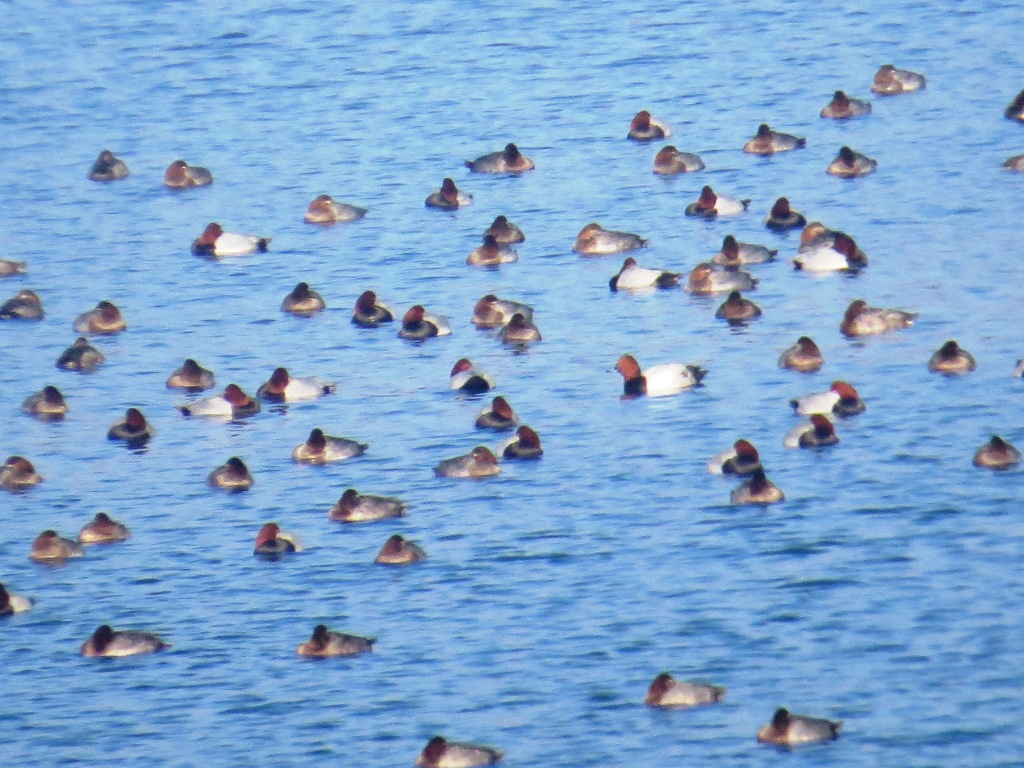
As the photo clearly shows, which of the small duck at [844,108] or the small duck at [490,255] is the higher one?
the small duck at [844,108]

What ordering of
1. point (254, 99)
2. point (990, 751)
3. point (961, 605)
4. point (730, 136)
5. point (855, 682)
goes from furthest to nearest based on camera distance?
point (254, 99) < point (730, 136) < point (961, 605) < point (855, 682) < point (990, 751)

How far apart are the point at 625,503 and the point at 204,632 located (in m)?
5.59

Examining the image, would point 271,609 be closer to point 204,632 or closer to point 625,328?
point 204,632

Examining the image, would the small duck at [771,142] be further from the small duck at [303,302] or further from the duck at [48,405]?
the duck at [48,405]

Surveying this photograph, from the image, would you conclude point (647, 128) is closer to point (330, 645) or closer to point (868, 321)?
point (868, 321)

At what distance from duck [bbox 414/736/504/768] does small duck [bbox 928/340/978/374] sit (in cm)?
1183

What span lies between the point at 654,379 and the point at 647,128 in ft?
48.5

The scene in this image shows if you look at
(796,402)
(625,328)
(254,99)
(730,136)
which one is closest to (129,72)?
(254,99)

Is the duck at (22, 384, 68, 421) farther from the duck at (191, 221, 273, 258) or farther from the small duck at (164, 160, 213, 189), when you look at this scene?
the small duck at (164, 160, 213, 189)

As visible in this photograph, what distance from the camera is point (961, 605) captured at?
25391mm

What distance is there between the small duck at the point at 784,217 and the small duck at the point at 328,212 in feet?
26.5

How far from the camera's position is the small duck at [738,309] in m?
35.1

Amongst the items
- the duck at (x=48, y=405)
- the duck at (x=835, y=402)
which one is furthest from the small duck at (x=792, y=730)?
the duck at (x=48, y=405)

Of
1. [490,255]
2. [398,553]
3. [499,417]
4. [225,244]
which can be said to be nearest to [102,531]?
[398,553]
